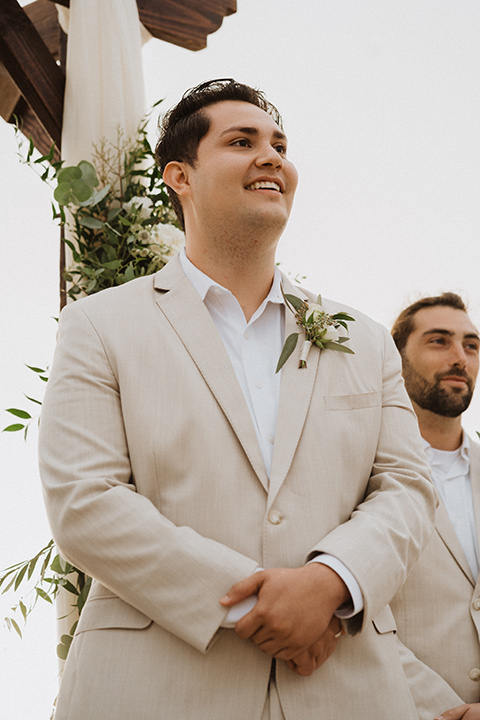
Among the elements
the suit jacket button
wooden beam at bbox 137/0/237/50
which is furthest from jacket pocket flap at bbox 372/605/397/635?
wooden beam at bbox 137/0/237/50

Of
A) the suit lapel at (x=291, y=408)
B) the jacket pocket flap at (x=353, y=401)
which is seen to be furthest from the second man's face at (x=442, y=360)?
the suit lapel at (x=291, y=408)

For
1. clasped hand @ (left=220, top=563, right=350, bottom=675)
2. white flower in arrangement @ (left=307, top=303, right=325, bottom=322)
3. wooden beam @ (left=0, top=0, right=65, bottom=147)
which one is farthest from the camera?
wooden beam @ (left=0, top=0, right=65, bottom=147)

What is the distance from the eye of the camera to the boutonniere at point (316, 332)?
5.27 feet

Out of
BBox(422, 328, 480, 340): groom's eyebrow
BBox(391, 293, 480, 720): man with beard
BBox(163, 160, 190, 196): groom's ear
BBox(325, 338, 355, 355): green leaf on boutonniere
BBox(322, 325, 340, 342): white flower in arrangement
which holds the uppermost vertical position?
BBox(163, 160, 190, 196): groom's ear

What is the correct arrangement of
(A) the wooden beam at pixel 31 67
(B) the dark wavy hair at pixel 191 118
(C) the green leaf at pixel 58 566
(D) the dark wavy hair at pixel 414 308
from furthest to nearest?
1. (D) the dark wavy hair at pixel 414 308
2. (A) the wooden beam at pixel 31 67
3. (C) the green leaf at pixel 58 566
4. (B) the dark wavy hair at pixel 191 118

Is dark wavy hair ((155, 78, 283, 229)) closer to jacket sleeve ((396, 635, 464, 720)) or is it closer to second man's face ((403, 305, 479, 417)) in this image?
second man's face ((403, 305, 479, 417))

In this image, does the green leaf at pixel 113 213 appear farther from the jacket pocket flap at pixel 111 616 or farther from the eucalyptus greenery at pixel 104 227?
the jacket pocket flap at pixel 111 616

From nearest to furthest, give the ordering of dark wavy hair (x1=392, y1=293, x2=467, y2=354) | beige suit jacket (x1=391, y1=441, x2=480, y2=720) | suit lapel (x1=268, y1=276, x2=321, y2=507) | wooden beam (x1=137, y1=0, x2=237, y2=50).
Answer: suit lapel (x1=268, y1=276, x2=321, y2=507) < beige suit jacket (x1=391, y1=441, x2=480, y2=720) < dark wavy hair (x1=392, y1=293, x2=467, y2=354) < wooden beam (x1=137, y1=0, x2=237, y2=50)

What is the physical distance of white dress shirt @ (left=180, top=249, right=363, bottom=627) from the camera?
156 cm

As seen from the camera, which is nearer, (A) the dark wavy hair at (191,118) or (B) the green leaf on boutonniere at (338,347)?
(B) the green leaf on boutonniere at (338,347)

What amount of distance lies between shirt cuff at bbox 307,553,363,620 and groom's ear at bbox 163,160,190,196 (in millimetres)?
1118

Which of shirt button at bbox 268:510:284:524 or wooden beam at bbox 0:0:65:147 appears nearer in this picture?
shirt button at bbox 268:510:284:524

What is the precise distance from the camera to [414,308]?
2.92 meters

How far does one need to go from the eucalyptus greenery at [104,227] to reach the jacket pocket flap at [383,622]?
4.01ft
